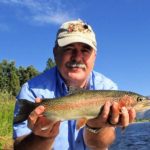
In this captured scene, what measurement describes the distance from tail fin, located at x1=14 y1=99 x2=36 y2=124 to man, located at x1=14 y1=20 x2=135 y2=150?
278 mm

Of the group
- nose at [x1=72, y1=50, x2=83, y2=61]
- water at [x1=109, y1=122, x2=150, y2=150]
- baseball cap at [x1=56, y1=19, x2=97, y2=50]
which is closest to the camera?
nose at [x1=72, y1=50, x2=83, y2=61]

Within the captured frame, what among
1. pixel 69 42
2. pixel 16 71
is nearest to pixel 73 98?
pixel 69 42

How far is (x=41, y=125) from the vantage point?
5945 mm

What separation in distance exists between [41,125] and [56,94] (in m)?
0.95

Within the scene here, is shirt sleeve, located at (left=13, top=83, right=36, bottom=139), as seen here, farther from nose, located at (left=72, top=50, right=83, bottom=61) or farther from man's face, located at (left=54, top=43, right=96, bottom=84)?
nose, located at (left=72, top=50, right=83, bottom=61)

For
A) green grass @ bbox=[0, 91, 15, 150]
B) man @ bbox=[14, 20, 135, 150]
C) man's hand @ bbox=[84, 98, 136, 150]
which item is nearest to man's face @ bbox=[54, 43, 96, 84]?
man @ bbox=[14, 20, 135, 150]

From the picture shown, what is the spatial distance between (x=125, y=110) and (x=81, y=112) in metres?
0.53

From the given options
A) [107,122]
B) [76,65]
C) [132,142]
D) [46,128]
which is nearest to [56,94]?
[76,65]

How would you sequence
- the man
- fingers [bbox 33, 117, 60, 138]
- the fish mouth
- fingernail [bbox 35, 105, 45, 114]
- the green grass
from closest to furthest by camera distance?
fingernail [bbox 35, 105, 45, 114], fingers [bbox 33, 117, 60, 138], the fish mouth, the man, the green grass

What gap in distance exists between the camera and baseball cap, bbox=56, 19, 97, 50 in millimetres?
6641

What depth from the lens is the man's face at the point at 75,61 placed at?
645 cm

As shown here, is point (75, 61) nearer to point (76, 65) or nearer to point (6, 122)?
point (76, 65)

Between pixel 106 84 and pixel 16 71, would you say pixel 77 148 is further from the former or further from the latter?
pixel 16 71

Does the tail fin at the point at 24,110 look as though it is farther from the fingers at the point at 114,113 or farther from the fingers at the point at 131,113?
the fingers at the point at 131,113
